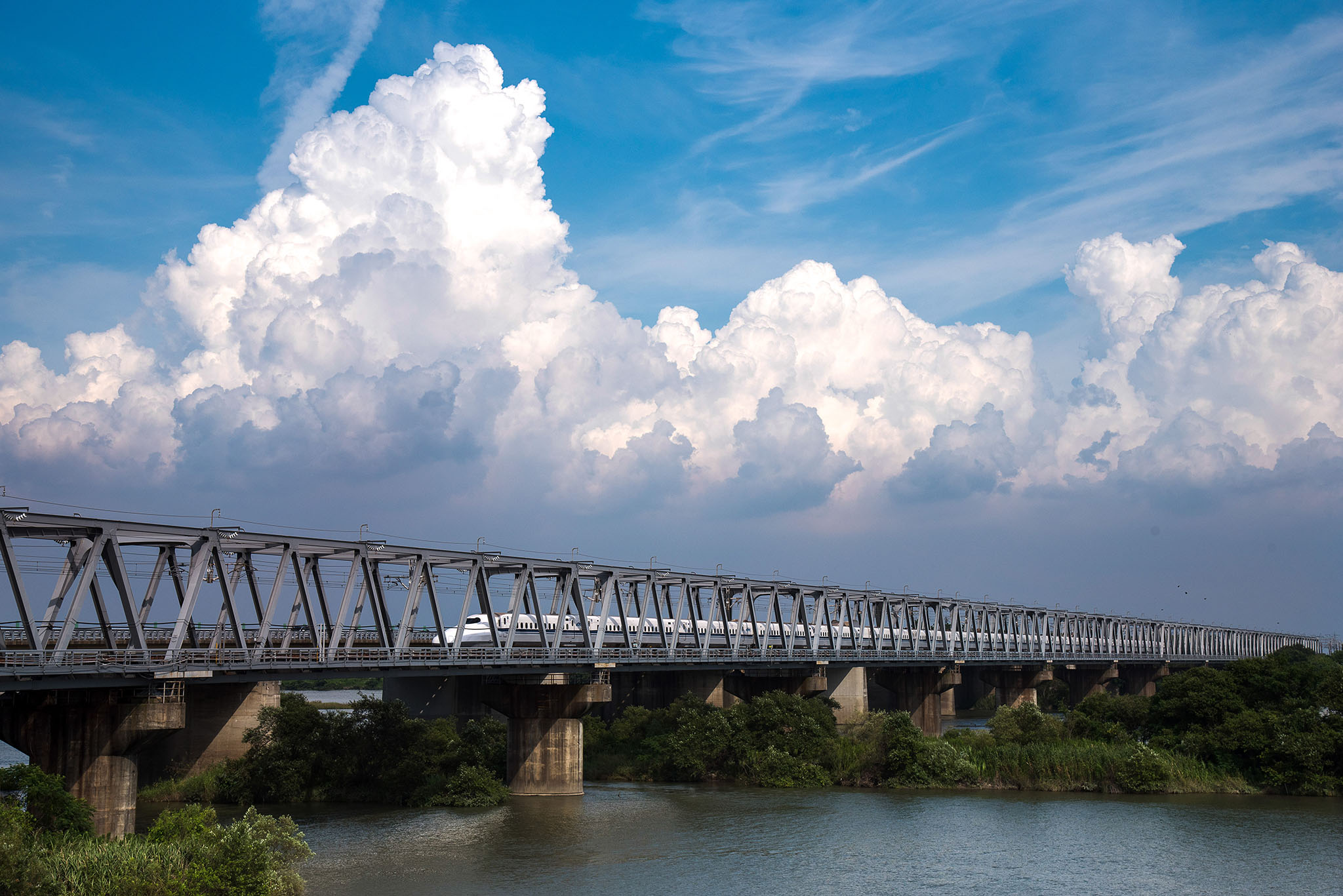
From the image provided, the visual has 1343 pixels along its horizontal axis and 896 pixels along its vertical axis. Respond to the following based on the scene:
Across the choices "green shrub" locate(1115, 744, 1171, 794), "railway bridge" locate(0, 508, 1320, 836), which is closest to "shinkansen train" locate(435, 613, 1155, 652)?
"railway bridge" locate(0, 508, 1320, 836)

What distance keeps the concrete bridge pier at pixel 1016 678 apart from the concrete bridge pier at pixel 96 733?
4565 inches

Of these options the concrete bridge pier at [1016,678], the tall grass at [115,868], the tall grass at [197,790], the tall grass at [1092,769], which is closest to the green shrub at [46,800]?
the tall grass at [115,868]

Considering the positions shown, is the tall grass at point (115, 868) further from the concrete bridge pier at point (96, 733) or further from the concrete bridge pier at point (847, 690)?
the concrete bridge pier at point (847, 690)

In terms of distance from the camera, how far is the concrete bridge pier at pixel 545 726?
66.9 m

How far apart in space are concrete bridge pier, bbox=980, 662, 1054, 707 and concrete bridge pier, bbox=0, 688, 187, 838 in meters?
116

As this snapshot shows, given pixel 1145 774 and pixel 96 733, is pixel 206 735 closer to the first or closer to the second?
pixel 96 733

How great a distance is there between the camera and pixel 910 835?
177 feet

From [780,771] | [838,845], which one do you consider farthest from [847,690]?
[838,845]

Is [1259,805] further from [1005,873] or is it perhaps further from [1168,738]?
[1005,873]

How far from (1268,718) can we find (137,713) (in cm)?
6167

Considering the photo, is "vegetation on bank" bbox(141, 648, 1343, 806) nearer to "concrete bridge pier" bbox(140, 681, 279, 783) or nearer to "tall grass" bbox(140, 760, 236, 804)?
"tall grass" bbox(140, 760, 236, 804)

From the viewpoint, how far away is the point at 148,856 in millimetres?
35219

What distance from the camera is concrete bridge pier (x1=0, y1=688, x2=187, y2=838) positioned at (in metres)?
43.3

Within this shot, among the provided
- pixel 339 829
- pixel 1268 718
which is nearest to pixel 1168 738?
pixel 1268 718
